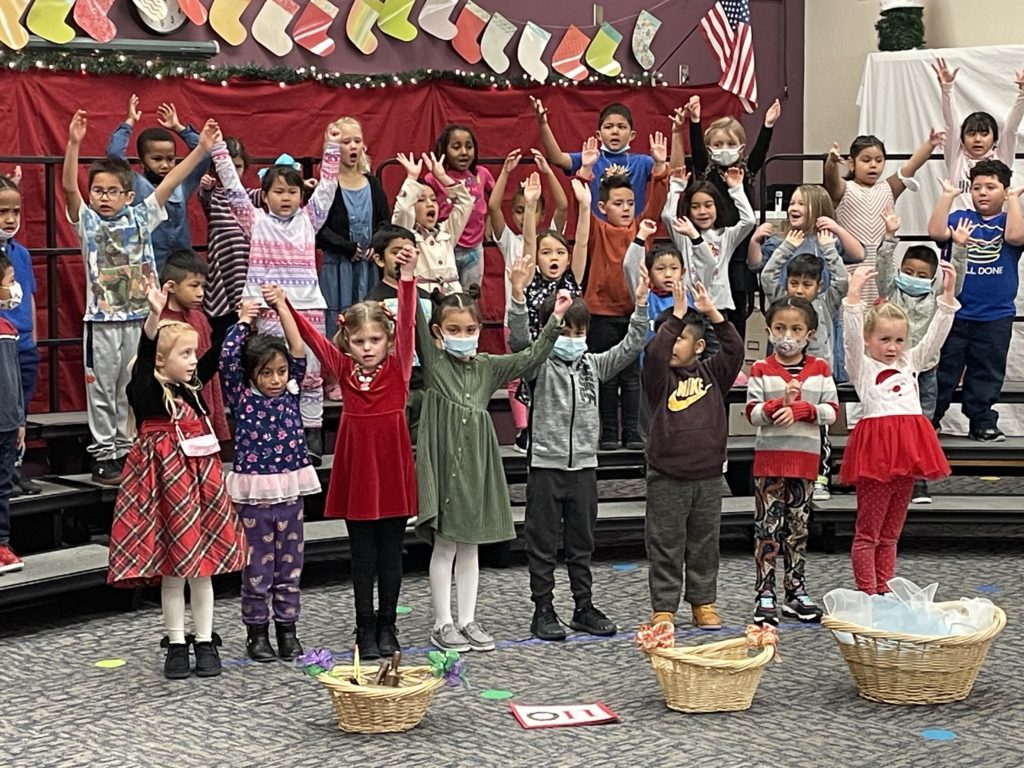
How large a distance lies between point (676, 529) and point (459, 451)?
0.89 m

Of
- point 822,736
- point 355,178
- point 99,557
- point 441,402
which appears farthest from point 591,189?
point 822,736

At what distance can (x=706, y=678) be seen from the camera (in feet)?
15.8

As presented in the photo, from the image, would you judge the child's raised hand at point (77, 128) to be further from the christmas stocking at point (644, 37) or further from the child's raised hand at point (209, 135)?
the christmas stocking at point (644, 37)

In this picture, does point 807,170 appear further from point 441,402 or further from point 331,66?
point 441,402

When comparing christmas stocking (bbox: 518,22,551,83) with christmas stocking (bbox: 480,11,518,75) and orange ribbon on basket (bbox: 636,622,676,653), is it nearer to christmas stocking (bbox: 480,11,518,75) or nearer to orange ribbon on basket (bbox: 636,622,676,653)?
christmas stocking (bbox: 480,11,518,75)

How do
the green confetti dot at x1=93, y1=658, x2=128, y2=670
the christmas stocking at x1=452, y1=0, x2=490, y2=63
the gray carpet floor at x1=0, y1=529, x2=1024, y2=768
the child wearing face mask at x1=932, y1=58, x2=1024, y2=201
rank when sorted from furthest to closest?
the christmas stocking at x1=452, y1=0, x2=490, y2=63
the child wearing face mask at x1=932, y1=58, x2=1024, y2=201
the green confetti dot at x1=93, y1=658, x2=128, y2=670
the gray carpet floor at x1=0, y1=529, x2=1024, y2=768

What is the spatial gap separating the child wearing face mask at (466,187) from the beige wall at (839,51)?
166 inches

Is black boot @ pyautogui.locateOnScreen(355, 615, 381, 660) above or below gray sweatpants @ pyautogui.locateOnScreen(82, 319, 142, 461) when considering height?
below

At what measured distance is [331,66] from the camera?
9.41m

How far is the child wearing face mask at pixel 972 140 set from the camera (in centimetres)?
747

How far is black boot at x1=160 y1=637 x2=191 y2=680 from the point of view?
5.27m

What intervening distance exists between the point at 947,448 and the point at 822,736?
9.93 feet

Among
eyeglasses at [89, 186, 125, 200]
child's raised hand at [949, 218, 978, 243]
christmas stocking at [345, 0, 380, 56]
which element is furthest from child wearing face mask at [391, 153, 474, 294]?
christmas stocking at [345, 0, 380, 56]

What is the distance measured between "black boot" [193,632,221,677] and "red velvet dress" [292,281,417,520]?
2.02ft
